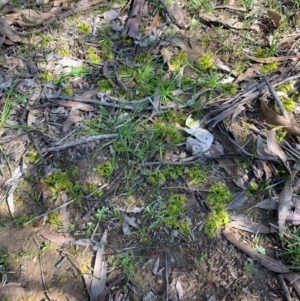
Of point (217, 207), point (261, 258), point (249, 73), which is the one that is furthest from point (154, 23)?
point (261, 258)

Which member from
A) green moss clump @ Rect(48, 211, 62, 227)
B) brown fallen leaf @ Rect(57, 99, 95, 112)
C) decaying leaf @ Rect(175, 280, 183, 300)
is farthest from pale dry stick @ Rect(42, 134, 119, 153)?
decaying leaf @ Rect(175, 280, 183, 300)

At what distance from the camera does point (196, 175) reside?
2408 millimetres

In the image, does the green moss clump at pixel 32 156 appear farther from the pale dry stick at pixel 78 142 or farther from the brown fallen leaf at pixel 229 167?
the brown fallen leaf at pixel 229 167

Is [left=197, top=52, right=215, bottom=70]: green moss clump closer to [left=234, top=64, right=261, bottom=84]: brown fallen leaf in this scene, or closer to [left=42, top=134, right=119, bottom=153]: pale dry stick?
[left=234, top=64, right=261, bottom=84]: brown fallen leaf

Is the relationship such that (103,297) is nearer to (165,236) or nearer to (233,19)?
(165,236)

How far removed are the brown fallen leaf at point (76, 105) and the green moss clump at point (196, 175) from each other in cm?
76

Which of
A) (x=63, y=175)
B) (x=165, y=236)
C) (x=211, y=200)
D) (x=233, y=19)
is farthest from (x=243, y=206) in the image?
(x=233, y=19)

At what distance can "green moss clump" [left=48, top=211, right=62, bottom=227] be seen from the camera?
2.28m

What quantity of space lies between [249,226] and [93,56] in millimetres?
1544

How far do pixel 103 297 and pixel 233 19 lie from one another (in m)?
2.16

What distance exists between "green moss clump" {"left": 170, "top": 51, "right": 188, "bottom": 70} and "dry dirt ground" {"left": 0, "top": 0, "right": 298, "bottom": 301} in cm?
4

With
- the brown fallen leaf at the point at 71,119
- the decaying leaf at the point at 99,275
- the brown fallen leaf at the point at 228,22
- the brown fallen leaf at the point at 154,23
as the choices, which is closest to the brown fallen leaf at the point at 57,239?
the decaying leaf at the point at 99,275

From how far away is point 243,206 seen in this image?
2.32 meters

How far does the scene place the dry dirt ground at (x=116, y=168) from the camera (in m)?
2.13
